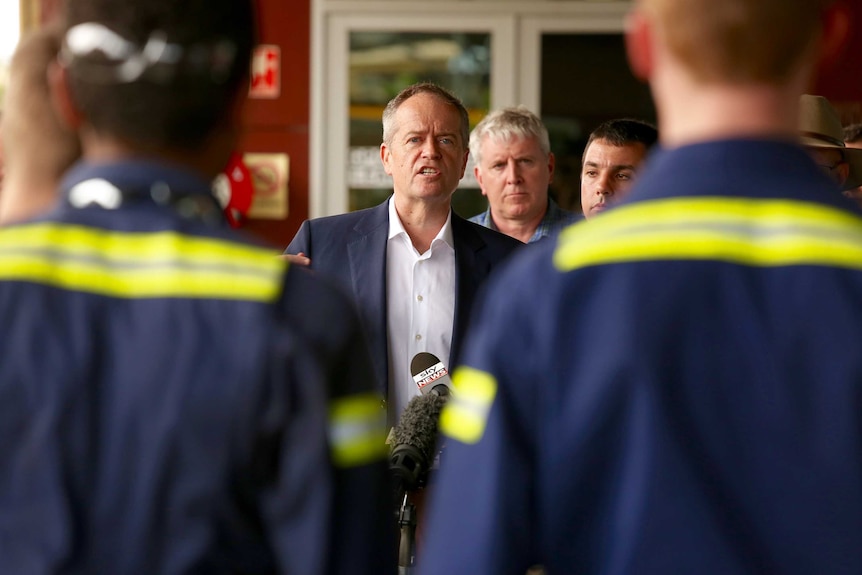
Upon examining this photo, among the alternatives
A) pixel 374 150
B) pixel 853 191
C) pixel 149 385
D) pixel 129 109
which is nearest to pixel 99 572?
pixel 149 385

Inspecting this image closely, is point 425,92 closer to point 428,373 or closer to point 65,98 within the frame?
point 428,373

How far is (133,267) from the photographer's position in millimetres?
1138

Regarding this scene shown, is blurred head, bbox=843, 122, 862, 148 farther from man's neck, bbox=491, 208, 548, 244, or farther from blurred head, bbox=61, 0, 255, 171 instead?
blurred head, bbox=61, 0, 255, 171

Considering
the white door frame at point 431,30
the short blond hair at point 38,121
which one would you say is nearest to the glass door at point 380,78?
the white door frame at point 431,30

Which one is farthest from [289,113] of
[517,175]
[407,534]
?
[407,534]

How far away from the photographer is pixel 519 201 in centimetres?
439

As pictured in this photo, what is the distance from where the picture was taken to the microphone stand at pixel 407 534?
1983 millimetres

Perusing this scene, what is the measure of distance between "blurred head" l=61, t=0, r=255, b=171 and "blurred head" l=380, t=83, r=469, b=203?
8.01 feet

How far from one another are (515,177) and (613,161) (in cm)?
49

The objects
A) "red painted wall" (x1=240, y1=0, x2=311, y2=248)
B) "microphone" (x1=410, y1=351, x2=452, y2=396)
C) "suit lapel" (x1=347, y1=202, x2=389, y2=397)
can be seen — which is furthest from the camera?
"red painted wall" (x1=240, y1=0, x2=311, y2=248)

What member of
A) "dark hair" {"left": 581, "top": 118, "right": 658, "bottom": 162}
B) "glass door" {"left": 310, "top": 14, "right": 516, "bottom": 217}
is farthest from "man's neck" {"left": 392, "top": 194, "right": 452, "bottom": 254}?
"glass door" {"left": 310, "top": 14, "right": 516, "bottom": 217}

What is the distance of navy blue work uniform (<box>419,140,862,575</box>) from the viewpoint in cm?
109

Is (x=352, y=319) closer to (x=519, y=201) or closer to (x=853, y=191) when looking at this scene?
(x=853, y=191)

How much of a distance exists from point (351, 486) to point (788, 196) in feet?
1.70
